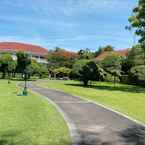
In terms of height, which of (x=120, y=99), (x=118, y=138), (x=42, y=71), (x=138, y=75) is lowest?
(x=118, y=138)

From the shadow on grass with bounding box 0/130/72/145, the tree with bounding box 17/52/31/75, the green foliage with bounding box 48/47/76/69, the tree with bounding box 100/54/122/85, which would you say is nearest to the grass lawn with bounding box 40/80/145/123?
the shadow on grass with bounding box 0/130/72/145

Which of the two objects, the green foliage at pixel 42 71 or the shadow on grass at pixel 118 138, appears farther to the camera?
the green foliage at pixel 42 71

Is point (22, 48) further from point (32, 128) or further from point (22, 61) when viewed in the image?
point (32, 128)

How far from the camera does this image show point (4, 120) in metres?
13.7

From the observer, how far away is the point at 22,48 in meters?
100

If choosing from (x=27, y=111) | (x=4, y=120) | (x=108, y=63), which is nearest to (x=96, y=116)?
(x=27, y=111)

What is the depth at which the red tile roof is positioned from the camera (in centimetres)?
9731

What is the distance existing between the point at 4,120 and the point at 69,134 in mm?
3380

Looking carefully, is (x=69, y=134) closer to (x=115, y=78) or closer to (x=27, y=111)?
(x=27, y=111)

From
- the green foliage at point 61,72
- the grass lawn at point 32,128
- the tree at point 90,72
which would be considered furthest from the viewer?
the green foliage at point 61,72

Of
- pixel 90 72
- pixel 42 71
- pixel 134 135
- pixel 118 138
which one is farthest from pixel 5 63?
pixel 118 138

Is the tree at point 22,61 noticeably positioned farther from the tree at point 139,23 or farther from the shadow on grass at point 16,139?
the shadow on grass at point 16,139

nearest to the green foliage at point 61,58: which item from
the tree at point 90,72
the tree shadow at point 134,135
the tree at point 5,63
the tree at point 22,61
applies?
the tree at point 5,63

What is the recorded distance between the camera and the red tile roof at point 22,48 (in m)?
97.3
